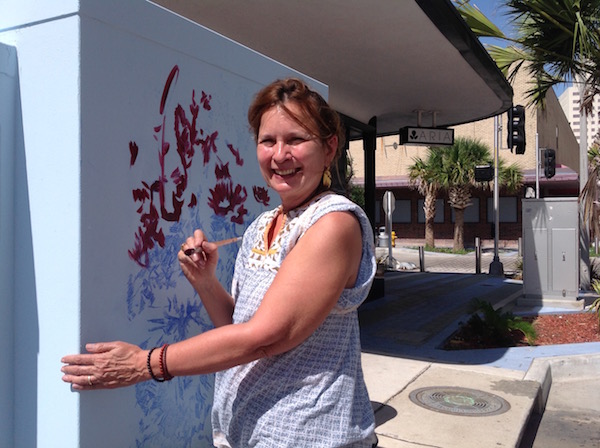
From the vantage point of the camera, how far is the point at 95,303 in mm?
1739

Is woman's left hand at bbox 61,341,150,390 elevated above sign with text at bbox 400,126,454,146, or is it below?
below

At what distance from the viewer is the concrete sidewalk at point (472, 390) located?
3908 millimetres

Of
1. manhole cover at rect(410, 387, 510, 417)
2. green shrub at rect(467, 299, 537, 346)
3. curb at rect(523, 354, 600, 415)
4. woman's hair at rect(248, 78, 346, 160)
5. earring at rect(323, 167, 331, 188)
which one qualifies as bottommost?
curb at rect(523, 354, 600, 415)

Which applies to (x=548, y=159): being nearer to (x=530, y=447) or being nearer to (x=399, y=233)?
(x=530, y=447)

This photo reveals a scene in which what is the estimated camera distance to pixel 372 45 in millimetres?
6340

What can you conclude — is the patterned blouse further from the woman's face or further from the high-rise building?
the high-rise building

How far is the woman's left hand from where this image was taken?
144 centimetres

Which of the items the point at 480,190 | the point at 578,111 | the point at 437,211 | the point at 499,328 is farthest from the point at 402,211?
the point at 499,328

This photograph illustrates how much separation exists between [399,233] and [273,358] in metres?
33.6

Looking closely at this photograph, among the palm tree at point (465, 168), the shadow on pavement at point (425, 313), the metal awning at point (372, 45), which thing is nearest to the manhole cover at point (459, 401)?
the shadow on pavement at point (425, 313)

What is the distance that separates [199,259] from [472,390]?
3875 mm

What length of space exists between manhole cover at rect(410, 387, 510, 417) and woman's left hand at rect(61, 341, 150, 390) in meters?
3.32

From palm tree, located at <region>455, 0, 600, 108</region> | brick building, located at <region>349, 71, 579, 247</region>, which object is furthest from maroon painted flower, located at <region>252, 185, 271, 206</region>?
brick building, located at <region>349, 71, 579, 247</region>

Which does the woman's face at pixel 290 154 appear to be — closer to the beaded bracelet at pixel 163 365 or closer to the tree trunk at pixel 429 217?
the beaded bracelet at pixel 163 365
